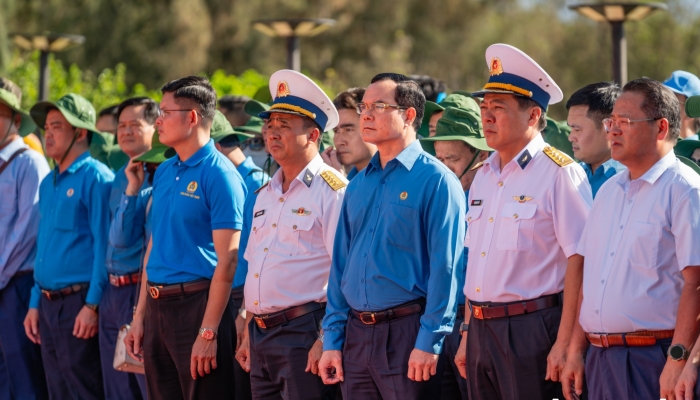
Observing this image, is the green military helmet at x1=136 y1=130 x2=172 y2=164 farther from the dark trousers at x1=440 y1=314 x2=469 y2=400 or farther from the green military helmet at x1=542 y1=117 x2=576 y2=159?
the green military helmet at x1=542 y1=117 x2=576 y2=159

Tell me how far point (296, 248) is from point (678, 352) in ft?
6.66

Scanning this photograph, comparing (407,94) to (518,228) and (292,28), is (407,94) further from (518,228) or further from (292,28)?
(292,28)

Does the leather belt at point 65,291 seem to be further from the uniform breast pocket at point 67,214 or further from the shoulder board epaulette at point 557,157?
the shoulder board epaulette at point 557,157

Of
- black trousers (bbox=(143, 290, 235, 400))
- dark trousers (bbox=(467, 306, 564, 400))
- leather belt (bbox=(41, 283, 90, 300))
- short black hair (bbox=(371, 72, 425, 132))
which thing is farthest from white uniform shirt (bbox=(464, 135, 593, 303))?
leather belt (bbox=(41, 283, 90, 300))

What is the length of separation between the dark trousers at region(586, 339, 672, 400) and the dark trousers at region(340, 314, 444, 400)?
80cm

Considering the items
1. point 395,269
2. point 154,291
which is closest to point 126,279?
point 154,291

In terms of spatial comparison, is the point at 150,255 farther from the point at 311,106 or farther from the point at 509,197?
the point at 509,197

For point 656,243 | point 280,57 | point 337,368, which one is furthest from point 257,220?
point 280,57

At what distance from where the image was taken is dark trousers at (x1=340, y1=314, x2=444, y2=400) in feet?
14.4

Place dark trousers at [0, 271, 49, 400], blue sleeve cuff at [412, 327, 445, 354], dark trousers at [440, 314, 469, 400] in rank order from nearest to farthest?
1. blue sleeve cuff at [412, 327, 445, 354]
2. dark trousers at [440, 314, 469, 400]
3. dark trousers at [0, 271, 49, 400]

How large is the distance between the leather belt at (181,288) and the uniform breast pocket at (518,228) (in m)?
1.85

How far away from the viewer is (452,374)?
5.37 meters

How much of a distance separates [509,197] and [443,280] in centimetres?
50

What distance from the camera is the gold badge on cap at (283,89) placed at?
529 cm
